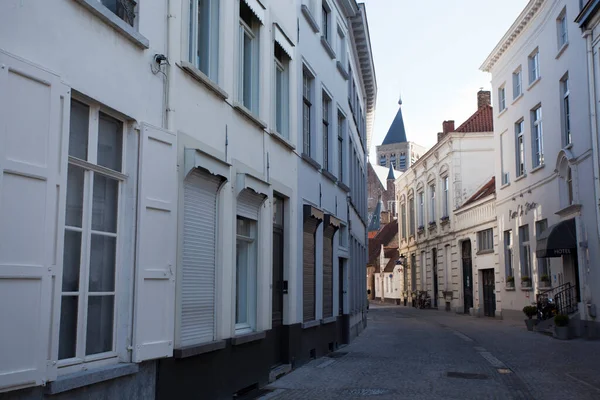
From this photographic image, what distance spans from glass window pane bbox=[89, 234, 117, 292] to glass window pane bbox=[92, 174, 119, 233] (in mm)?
108

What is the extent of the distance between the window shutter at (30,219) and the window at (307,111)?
9.07 m

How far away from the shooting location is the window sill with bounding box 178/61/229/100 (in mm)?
7613

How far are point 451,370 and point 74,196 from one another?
8418 millimetres

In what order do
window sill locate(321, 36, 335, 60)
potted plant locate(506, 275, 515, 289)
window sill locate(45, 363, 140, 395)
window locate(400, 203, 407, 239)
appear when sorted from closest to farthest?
1. window sill locate(45, 363, 140, 395)
2. window sill locate(321, 36, 335, 60)
3. potted plant locate(506, 275, 515, 289)
4. window locate(400, 203, 407, 239)

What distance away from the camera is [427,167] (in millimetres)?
42688

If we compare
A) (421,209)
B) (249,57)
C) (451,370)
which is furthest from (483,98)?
(249,57)

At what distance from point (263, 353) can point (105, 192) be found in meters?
4.71

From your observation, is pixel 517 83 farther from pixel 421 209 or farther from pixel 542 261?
pixel 421 209

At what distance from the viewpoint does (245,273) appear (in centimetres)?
1014

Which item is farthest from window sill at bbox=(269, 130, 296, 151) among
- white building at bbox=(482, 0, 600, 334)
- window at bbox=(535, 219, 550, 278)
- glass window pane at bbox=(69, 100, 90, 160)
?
window at bbox=(535, 219, 550, 278)

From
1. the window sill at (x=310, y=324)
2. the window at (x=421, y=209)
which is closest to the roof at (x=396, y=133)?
the window at (x=421, y=209)

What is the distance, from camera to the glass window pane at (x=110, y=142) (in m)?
6.21

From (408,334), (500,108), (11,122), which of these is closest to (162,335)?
(11,122)

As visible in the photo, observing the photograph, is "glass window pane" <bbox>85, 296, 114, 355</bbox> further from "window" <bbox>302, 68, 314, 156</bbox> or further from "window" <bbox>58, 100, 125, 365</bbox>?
"window" <bbox>302, 68, 314, 156</bbox>
